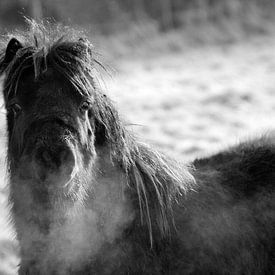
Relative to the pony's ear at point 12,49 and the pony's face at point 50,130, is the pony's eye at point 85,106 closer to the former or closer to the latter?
the pony's face at point 50,130

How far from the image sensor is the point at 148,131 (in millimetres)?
9164

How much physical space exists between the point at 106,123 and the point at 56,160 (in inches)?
21.9

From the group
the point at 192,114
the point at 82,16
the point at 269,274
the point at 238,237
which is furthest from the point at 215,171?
the point at 82,16

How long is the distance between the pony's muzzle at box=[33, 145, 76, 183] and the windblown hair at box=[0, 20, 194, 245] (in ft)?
1.60

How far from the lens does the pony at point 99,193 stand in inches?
124

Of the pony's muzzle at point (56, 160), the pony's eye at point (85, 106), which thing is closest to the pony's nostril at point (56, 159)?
the pony's muzzle at point (56, 160)

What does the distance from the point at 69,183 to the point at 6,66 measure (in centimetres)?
95

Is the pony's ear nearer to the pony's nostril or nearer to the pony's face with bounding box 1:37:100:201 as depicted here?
the pony's face with bounding box 1:37:100:201

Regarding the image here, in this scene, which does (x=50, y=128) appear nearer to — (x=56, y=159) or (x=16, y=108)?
(x=56, y=159)

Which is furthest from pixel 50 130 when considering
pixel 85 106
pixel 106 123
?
pixel 106 123

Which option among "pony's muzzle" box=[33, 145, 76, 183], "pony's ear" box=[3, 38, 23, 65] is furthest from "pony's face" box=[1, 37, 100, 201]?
"pony's ear" box=[3, 38, 23, 65]

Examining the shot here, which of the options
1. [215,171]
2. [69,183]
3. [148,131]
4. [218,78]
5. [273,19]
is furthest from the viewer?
[273,19]

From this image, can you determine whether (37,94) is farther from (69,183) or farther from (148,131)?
(148,131)

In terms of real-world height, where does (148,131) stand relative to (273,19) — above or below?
below
